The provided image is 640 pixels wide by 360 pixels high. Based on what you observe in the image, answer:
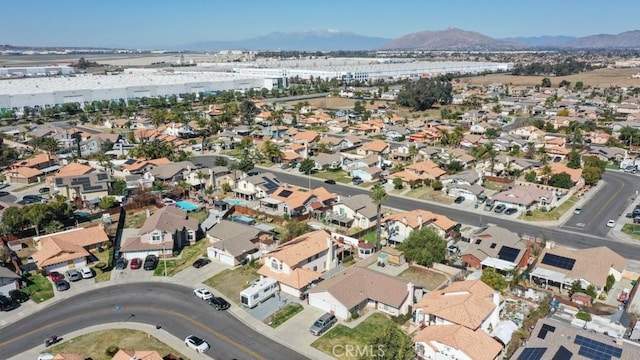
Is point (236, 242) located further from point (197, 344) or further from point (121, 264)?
point (197, 344)

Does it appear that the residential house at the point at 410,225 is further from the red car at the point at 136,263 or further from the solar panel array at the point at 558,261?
the red car at the point at 136,263

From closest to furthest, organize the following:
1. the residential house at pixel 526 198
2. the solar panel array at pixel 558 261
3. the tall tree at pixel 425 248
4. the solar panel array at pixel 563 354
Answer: the solar panel array at pixel 563 354 → the solar panel array at pixel 558 261 → the tall tree at pixel 425 248 → the residential house at pixel 526 198

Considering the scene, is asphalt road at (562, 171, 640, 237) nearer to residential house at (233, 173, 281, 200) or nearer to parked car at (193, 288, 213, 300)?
residential house at (233, 173, 281, 200)

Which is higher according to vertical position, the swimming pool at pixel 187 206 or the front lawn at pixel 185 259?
the swimming pool at pixel 187 206

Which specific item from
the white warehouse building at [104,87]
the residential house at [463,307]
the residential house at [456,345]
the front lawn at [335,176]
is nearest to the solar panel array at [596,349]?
the residential house at [456,345]

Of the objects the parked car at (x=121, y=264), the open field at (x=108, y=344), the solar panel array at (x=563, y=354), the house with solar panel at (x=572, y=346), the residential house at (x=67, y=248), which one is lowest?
the parked car at (x=121, y=264)

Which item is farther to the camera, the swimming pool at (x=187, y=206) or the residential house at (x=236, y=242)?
the swimming pool at (x=187, y=206)

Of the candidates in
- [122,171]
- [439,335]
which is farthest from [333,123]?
[439,335]
